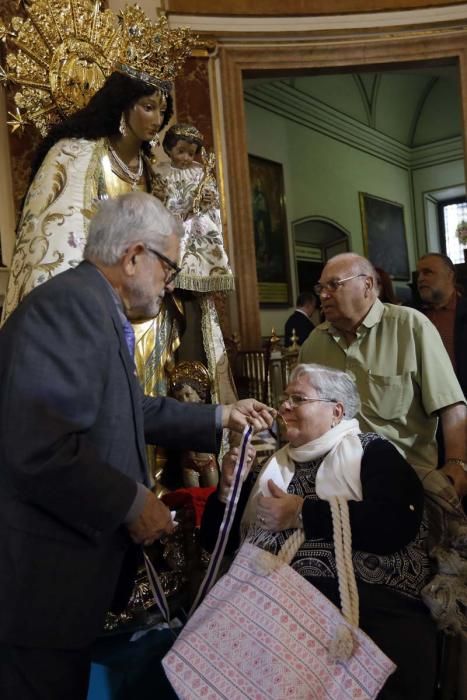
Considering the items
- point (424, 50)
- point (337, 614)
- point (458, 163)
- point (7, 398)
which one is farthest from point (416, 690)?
point (458, 163)

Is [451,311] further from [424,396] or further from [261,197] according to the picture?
[261,197]

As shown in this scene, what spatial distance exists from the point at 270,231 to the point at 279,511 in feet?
25.9

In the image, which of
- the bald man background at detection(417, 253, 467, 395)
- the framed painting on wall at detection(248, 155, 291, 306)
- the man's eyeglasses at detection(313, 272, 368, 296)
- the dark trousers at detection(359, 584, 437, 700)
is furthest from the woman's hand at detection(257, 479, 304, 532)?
the framed painting on wall at detection(248, 155, 291, 306)

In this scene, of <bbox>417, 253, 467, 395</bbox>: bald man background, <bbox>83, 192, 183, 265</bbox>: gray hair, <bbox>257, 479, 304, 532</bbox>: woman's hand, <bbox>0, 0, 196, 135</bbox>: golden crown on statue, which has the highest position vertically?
<bbox>0, 0, 196, 135</bbox>: golden crown on statue

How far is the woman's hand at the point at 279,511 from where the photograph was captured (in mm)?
2080

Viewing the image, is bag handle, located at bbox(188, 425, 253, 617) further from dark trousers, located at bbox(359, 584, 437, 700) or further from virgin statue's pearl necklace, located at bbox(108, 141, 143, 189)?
virgin statue's pearl necklace, located at bbox(108, 141, 143, 189)

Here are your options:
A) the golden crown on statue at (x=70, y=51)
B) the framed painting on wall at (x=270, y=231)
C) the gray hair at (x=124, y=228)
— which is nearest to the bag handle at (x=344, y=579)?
the gray hair at (x=124, y=228)

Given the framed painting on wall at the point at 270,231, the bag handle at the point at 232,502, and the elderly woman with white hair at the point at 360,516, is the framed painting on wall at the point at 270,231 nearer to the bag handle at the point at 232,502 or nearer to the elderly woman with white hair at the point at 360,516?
the elderly woman with white hair at the point at 360,516

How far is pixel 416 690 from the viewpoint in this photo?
2012mm

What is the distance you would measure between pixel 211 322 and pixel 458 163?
10905 mm

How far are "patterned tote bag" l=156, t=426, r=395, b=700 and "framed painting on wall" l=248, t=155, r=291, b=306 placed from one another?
7.42 m

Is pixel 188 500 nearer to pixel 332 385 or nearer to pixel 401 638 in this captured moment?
pixel 332 385

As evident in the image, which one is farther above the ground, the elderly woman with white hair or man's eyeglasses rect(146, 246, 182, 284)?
man's eyeglasses rect(146, 246, 182, 284)

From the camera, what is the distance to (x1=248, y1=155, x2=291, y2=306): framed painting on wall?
9391mm
